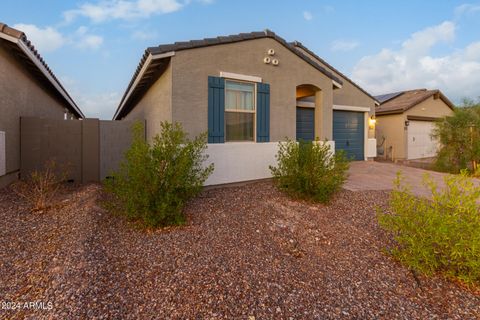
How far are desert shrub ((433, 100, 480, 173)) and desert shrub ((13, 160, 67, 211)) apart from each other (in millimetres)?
13399

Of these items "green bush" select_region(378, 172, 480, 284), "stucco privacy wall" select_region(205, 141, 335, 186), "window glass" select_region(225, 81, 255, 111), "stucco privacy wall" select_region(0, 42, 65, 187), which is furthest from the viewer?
"window glass" select_region(225, 81, 255, 111)

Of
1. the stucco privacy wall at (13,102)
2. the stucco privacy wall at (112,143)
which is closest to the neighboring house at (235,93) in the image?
the stucco privacy wall at (112,143)

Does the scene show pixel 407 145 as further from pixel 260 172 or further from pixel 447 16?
pixel 260 172

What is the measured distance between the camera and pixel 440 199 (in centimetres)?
284

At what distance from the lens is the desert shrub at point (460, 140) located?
982 centimetres

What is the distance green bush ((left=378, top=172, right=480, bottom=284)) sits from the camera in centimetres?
266

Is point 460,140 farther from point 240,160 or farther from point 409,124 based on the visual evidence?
point 240,160

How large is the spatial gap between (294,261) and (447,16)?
43.8 ft

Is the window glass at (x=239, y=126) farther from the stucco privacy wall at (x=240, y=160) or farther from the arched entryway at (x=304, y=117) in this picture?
the arched entryway at (x=304, y=117)

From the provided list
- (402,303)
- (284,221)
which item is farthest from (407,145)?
(402,303)

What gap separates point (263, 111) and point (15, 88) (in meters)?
6.50

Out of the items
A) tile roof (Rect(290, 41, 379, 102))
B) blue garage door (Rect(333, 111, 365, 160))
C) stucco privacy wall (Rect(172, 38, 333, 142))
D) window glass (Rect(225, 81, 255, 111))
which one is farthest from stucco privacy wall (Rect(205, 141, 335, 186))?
tile roof (Rect(290, 41, 379, 102))

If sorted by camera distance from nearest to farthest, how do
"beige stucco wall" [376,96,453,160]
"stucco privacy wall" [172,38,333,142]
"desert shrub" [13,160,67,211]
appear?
"desert shrub" [13,160,67,211], "stucco privacy wall" [172,38,333,142], "beige stucco wall" [376,96,453,160]

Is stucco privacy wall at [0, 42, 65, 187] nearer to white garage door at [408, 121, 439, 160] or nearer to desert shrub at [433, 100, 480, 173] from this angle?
desert shrub at [433, 100, 480, 173]
